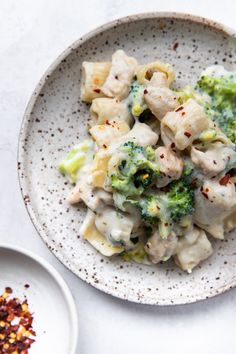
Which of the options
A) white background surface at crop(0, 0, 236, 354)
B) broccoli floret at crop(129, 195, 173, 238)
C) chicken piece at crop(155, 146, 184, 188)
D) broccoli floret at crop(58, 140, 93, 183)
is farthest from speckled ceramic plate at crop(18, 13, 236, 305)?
chicken piece at crop(155, 146, 184, 188)

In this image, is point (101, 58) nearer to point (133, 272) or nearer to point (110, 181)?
point (110, 181)

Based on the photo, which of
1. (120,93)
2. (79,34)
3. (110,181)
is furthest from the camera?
(79,34)

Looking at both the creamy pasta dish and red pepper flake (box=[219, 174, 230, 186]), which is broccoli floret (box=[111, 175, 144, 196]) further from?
red pepper flake (box=[219, 174, 230, 186])

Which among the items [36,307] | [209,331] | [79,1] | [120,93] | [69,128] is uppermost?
[79,1]

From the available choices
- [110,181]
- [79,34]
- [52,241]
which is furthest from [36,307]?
[79,34]

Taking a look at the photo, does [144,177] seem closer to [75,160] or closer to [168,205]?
[168,205]
